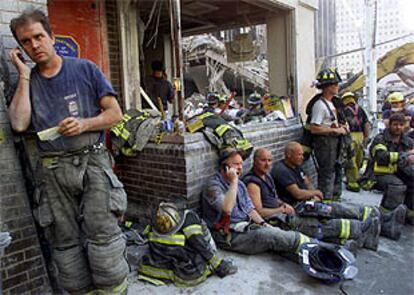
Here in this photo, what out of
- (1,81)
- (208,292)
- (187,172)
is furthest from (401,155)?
(1,81)

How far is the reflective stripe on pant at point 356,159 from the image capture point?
6.25 meters

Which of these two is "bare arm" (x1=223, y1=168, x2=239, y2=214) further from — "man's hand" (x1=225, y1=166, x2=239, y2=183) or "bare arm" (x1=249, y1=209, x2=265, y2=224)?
"bare arm" (x1=249, y1=209, x2=265, y2=224)

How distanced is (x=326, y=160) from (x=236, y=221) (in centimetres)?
205

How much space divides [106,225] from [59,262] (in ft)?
1.43

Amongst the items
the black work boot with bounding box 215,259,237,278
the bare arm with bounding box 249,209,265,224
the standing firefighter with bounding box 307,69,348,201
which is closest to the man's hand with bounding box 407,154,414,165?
the standing firefighter with bounding box 307,69,348,201

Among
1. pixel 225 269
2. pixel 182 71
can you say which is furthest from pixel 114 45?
pixel 225 269

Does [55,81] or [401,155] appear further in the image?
[401,155]

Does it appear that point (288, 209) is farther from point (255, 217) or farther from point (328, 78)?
point (328, 78)

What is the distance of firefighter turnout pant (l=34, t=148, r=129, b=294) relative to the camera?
89.0 inches

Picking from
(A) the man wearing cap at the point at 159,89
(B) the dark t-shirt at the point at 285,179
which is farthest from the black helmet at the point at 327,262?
(A) the man wearing cap at the point at 159,89

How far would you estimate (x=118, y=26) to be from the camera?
527 centimetres

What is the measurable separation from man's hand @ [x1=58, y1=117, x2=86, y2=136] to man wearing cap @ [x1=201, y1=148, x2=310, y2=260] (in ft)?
5.44

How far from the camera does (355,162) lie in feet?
20.9

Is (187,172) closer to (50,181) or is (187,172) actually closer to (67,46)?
(50,181)
